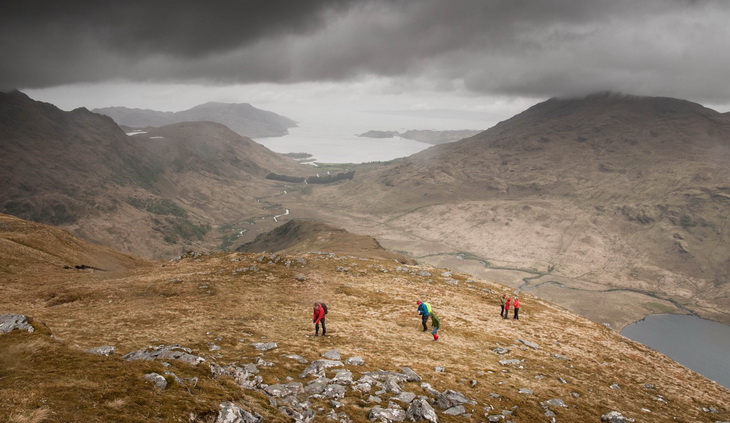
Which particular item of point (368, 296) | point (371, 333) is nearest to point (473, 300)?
point (368, 296)

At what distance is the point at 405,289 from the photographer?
219ft

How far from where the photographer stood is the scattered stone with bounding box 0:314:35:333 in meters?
22.0

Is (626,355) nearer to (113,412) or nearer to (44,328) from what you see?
(113,412)

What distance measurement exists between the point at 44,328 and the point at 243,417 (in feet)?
52.6

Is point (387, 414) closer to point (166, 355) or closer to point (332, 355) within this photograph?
point (332, 355)

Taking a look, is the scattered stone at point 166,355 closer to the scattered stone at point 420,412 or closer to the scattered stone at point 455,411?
the scattered stone at point 420,412

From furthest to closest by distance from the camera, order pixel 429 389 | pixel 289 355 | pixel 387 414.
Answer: pixel 289 355, pixel 429 389, pixel 387 414

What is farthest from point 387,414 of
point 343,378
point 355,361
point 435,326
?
point 435,326

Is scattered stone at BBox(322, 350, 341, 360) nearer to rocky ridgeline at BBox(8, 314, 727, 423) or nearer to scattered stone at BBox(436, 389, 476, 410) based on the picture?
rocky ridgeline at BBox(8, 314, 727, 423)

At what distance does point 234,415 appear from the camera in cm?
1675

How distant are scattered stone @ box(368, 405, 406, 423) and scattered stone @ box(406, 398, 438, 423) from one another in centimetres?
41

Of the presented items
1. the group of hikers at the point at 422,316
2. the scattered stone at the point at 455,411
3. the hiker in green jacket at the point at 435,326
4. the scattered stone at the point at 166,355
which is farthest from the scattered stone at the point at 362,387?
the hiker in green jacket at the point at 435,326

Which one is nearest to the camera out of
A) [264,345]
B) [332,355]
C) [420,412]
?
[420,412]

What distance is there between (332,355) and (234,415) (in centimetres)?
1464
